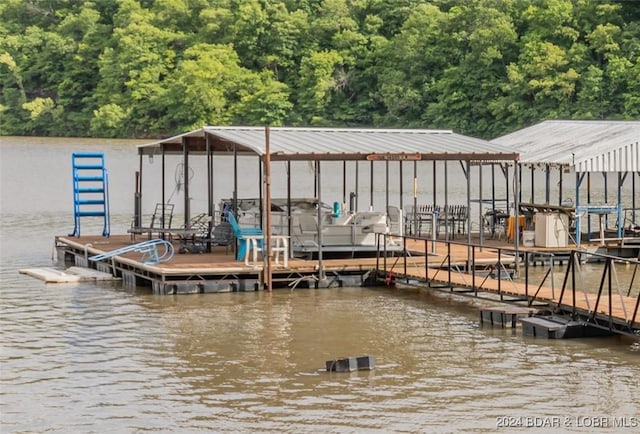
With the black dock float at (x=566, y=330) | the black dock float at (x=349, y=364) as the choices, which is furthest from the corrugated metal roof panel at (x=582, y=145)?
the black dock float at (x=349, y=364)

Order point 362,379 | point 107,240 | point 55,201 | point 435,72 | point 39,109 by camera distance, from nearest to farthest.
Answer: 1. point 362,379
2. point 107,240
3. point 55,201
4. point 435,72
5. point 39,109

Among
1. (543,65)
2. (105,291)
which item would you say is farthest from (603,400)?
(543,65)

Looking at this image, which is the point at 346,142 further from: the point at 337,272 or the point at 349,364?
the point at 349,364

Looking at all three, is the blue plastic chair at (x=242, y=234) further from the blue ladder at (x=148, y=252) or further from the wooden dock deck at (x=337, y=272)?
the blue ladder at (x=148, y=252)

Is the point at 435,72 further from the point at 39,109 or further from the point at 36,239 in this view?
the point at 36,239

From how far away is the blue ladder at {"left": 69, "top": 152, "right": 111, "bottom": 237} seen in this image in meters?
29.8

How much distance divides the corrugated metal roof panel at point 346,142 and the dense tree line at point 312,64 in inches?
1665

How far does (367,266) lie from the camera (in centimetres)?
2322

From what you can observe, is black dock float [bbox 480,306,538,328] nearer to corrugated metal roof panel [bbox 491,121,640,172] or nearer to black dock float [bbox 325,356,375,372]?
black dock float [bbox 325,356,375,372]

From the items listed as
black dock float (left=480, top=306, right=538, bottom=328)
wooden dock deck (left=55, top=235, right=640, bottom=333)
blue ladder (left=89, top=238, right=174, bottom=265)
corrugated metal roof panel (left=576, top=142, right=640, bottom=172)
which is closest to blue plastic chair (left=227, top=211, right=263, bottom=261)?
wooden dock deck (left=55, top=235, right=640, bottom=333)

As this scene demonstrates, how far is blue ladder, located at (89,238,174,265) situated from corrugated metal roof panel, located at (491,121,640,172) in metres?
7.49

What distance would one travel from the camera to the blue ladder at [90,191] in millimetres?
29812

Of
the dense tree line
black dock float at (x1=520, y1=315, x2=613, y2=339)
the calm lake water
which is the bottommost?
the calm lake water

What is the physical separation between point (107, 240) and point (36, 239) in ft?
20.9
